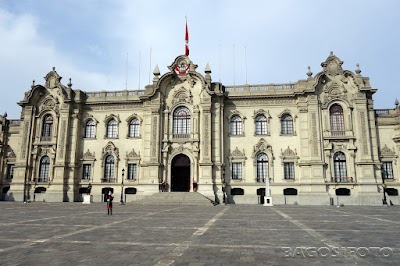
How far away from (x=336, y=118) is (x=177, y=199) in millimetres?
19174

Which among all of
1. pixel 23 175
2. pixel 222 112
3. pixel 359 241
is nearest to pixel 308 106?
pixel 222 112

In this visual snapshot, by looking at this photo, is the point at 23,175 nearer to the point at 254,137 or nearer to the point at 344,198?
the point at 254,137

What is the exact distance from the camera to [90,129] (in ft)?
123

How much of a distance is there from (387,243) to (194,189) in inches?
933

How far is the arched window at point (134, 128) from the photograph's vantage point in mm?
36562

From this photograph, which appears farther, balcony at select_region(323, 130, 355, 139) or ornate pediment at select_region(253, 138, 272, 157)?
ornate pediment at select_region(253, 138, 272, 157)

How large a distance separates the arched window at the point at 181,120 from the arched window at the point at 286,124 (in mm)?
10685

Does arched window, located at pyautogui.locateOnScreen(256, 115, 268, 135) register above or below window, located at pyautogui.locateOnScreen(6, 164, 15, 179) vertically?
above

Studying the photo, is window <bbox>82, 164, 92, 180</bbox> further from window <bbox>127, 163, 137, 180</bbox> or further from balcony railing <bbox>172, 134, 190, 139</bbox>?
balcony railing <bbox>172, 134, 190, 139</bbox>

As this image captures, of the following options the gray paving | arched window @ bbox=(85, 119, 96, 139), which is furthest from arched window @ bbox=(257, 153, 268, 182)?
the gray paving

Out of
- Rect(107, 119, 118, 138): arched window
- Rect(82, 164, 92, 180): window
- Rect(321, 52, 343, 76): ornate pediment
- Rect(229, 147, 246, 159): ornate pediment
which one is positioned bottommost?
Rect(82, 164, 92, 180): window

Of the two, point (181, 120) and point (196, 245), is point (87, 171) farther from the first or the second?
point (196, 245)

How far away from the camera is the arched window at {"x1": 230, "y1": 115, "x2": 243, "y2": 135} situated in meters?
35.2

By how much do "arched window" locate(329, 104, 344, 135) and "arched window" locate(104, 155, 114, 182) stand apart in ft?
82.3
